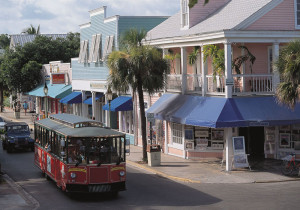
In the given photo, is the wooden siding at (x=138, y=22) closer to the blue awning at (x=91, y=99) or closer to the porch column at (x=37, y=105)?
the blue awning at (x=91, y=99)

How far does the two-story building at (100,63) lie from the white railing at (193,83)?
6.58 m

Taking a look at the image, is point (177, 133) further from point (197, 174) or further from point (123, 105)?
point (123, 105)

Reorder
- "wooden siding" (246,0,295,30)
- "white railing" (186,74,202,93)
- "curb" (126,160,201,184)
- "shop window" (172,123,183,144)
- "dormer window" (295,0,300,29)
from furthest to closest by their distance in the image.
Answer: "shop window" (172,123,183,144), "white railing" (186,74,202,93), "dormer window" (295,0,300,29), "wooden siding" (246,0,295,30), "curb" (126,160,201,184)

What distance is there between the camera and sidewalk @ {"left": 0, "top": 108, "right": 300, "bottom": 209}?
19844 millimetres

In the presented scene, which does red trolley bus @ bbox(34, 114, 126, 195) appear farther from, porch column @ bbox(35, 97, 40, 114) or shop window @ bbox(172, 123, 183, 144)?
porch column @ bbox(35, 97, 40, 114)

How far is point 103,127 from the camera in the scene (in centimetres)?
1956

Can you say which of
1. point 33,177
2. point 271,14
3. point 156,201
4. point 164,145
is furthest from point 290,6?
point 33,177

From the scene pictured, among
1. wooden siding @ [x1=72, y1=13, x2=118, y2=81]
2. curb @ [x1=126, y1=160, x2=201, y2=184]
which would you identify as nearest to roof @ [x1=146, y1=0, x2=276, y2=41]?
wooden siding @ [x1=72, y1=13, x2=118, y2=81]

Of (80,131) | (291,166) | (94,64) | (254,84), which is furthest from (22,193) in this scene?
(94,64)

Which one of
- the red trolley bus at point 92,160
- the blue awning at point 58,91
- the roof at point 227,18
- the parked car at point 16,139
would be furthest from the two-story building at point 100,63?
the red trolley bus at point 92,160

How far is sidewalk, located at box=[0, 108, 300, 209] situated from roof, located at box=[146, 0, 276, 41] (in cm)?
654

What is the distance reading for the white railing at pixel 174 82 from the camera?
98.0ft

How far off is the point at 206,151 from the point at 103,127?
9728 millimetres

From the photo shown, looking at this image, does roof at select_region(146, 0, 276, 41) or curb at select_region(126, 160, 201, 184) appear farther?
roof at select_region(146, 0, 276, 41)
